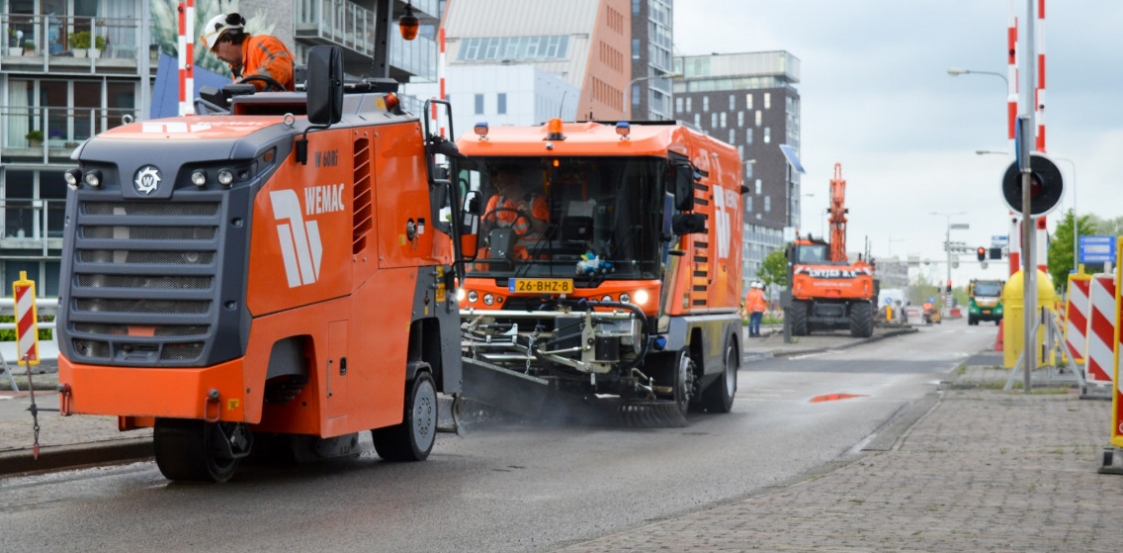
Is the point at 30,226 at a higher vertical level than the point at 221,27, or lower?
lower

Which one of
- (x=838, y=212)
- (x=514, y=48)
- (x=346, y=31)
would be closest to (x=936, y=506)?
(x=346, y=31)

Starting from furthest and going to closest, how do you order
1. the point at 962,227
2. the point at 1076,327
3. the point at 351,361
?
the point at 962,227, the point at 1076,327, the point at 351,361

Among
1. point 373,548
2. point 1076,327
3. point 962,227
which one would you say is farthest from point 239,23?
point 962,227

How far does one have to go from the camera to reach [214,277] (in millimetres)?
9211

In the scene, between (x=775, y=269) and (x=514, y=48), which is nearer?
(x=775, y=269)

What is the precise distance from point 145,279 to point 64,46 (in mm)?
39560

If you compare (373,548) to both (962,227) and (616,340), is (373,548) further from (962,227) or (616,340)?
(962,227)

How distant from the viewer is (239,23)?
37.4 ft

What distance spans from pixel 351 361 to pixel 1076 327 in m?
13.1

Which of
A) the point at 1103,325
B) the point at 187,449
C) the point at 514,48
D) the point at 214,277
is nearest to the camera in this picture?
the point at 214,277

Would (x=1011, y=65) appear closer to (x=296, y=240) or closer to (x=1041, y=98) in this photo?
(x=1041, y=98)

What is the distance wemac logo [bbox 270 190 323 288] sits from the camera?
378 inches

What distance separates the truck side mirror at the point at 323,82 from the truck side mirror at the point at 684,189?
6169 millimetres

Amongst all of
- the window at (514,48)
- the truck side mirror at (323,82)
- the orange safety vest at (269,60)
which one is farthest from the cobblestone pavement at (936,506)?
the window at (514,48)
